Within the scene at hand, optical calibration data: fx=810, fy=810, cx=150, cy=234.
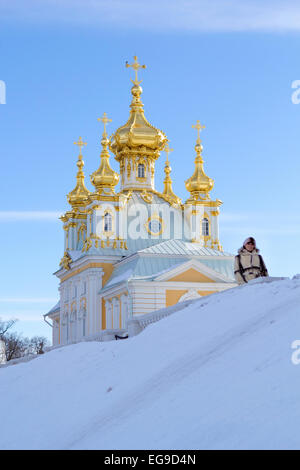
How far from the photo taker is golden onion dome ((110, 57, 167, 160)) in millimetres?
44562

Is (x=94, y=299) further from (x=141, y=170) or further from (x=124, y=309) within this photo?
(x=141, y=170)

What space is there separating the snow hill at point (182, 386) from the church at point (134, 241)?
2303 cm

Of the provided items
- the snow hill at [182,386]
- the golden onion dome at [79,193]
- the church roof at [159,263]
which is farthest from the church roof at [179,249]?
the snow hill at [182,386]

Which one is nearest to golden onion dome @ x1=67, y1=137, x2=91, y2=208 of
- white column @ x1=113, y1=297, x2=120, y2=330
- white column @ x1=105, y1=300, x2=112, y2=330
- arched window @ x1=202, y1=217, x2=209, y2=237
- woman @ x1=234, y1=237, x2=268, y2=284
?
arched window @ x1=202, y1=217, x2=209, y2=237

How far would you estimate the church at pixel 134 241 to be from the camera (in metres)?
36.6

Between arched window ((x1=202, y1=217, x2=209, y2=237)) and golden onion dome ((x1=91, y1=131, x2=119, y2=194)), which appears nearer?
golden onion dome ((x1=91, y1=131, x2=119, y2=194))

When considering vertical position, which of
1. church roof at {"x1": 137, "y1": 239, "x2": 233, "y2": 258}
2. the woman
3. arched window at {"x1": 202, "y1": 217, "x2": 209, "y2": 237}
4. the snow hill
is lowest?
the snow hill

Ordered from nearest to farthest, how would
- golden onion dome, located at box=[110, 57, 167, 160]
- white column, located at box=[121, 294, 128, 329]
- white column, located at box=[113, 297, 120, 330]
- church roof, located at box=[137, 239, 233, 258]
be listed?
1. white column, located at box=[121, 294, 128, 329]
2. white column, located at box=[113, 297, 120, 330]
3. church roof, located at box=[137, 239, 233, 258]
4. golden onion dome, located at box=[110, 57, 167, 160]

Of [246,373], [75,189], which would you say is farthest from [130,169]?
[246,373]

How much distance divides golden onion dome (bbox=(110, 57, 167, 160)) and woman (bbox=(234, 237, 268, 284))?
104ft

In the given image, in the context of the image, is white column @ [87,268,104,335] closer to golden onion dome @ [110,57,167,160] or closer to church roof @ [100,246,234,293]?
church roof @ [100,246,234,293]

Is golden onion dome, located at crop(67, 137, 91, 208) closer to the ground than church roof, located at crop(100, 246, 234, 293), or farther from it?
farther from it
